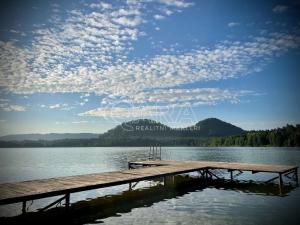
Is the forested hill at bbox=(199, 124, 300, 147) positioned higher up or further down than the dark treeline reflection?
higher up

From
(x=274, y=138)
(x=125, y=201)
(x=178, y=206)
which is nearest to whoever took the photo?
(x=178, y=206)

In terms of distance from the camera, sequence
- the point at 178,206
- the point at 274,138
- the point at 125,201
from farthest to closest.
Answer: the point at 274,138
the point at 125,201
the point at 178,206

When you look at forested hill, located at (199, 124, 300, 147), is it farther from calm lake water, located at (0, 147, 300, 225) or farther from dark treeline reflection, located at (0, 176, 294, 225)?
calm lake water, located at (0, 147, 300, 225)

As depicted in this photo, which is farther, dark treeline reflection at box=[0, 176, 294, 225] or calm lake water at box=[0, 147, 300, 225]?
dark treeline reflection at box=[0, 176, 294, 225]

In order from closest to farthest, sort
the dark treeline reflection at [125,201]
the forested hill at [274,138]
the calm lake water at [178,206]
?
the calm lake water at [178,206] → the dark treeline reflection at [125,201] → the forested hill at [274,138]

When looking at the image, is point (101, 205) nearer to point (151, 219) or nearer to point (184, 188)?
point (151, 219)

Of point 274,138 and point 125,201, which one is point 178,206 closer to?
point 125,201

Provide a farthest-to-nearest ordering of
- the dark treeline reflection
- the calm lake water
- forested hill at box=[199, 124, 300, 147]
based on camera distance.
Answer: forested hill at box=[199, 124, 300, 147]
the dark treeline reflection
the calm lake water

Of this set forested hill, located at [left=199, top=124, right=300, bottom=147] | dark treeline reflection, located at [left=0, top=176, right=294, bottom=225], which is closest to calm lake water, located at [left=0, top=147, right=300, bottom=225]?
dark treeline reflection, located at [left=0, top=176, right=294, bottom=225]

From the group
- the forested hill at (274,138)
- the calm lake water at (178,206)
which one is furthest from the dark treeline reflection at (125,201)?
the forested hill at (274,138)

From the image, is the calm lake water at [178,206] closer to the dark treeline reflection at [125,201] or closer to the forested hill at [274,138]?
the dark treeline reflection at [125,201]

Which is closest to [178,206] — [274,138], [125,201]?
[125,201]

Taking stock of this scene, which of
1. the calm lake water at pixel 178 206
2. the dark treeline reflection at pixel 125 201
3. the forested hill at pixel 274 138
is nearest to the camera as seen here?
the calm lake water at pixel 178 206

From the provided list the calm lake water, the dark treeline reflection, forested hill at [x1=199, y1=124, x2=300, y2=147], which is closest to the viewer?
the calm lake water
